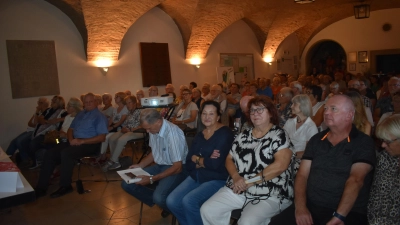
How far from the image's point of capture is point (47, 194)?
4715 millimetres

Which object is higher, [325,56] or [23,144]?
[325,56]

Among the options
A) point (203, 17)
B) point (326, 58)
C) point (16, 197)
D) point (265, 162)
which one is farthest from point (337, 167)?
point (326, 58)

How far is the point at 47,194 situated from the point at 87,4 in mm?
4377

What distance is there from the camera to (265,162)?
253cm

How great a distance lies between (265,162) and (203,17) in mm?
7991

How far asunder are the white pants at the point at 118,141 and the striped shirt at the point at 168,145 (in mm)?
2345

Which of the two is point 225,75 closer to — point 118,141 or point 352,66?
point 352,66

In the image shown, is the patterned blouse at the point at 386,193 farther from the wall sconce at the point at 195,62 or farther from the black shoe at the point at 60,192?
the wall sconce at the point at 195,62

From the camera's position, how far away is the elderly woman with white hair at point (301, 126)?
131 inches

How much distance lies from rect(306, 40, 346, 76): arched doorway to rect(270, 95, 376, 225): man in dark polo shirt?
1377cm

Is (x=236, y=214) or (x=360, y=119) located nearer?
(x=236, y=214)

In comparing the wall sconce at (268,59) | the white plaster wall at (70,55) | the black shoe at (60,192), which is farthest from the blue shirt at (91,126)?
the wall sconce at (268,59)

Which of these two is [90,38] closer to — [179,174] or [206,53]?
[206,53]

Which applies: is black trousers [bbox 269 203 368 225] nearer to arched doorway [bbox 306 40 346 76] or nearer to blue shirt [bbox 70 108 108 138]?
blue shirt [bbox 70 108 108 138]
